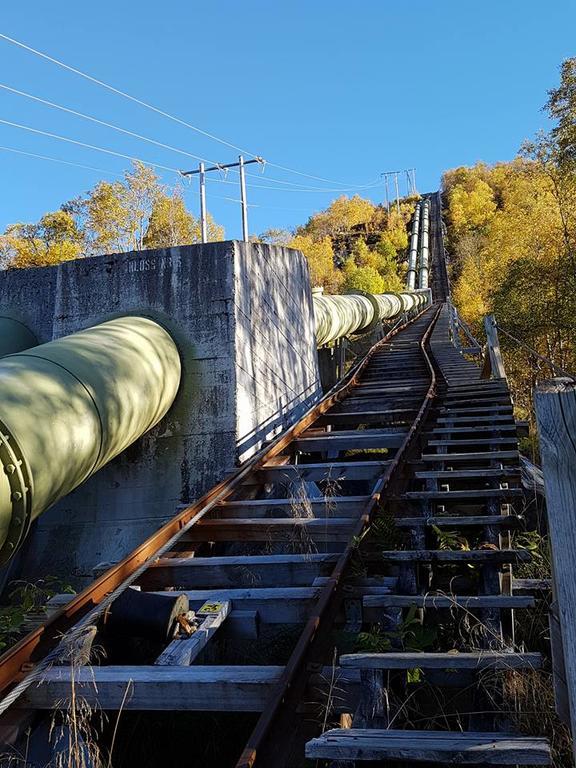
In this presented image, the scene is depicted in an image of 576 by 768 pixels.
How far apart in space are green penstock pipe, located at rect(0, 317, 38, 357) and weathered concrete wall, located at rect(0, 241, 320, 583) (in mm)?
116

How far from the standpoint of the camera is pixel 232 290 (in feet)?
24.8

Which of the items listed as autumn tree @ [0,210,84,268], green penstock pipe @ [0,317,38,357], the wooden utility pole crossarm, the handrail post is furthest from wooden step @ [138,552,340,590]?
autumn tree @ [0,210,84,268]

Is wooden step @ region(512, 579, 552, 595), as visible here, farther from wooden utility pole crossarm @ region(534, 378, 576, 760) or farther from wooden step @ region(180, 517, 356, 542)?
wooden utility pole crossarm @ region(534, 378, 576, 760)

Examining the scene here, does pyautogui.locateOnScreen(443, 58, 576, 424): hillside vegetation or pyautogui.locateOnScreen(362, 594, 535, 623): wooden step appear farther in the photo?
pyautogui.locateOnScreen(443, 58, 576, 424): hillside vegetation

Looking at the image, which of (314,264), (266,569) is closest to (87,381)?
(266,569)

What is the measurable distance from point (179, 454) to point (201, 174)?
26.4 meters

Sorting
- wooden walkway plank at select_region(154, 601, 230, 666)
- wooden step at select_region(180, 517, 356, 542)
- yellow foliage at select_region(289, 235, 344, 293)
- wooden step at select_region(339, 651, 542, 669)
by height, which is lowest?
wooden walkway plank at select_region(154, 601, 230, 666)

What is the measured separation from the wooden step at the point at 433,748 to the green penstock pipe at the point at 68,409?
112 inches

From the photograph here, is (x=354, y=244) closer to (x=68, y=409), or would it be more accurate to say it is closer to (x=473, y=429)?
(x=473, y=429)

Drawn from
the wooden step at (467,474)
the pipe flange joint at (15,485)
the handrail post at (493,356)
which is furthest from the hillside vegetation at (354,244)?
the pipe flange joint at (15,485)

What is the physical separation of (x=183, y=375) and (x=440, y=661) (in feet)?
17.8

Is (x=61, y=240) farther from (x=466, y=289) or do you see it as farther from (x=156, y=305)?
(x=156, y=305)

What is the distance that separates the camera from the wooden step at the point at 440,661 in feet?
8.19

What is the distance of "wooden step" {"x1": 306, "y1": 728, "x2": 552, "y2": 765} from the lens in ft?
6.23
